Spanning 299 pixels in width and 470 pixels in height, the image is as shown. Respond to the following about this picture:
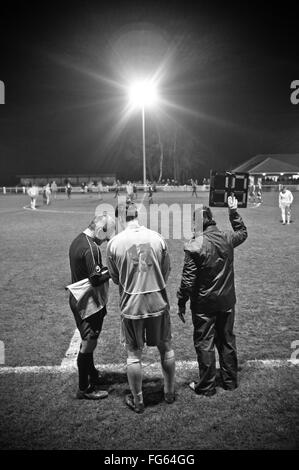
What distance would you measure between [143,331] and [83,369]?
91 cm

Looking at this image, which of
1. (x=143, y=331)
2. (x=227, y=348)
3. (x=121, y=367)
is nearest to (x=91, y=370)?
(x=121, y=367)

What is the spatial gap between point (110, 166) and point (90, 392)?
233ft

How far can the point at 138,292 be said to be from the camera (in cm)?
368

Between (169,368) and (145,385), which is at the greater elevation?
(169,368)

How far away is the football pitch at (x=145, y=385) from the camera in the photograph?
11.1 ft

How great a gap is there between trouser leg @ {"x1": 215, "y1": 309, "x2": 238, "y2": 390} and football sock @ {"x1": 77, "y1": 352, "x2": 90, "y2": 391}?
154cm

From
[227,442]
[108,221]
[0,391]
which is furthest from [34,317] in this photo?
[227,442]

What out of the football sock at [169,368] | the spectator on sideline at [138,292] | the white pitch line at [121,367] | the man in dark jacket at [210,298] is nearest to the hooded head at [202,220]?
the man in dark jacket at [210,298]

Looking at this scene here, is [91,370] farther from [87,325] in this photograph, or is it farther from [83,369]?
[87,325]

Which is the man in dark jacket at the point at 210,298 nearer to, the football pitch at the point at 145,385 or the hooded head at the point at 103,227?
the football pitch at the point at 145,385

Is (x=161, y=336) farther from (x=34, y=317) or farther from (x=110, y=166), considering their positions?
(x=110, y=166)

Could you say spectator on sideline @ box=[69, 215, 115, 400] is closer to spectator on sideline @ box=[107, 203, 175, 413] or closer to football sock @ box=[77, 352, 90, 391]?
football sock @ box=[77, 352, 90, 391]

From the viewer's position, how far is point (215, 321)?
4.12 metres

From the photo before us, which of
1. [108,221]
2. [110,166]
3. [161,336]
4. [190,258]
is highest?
[110,166]
